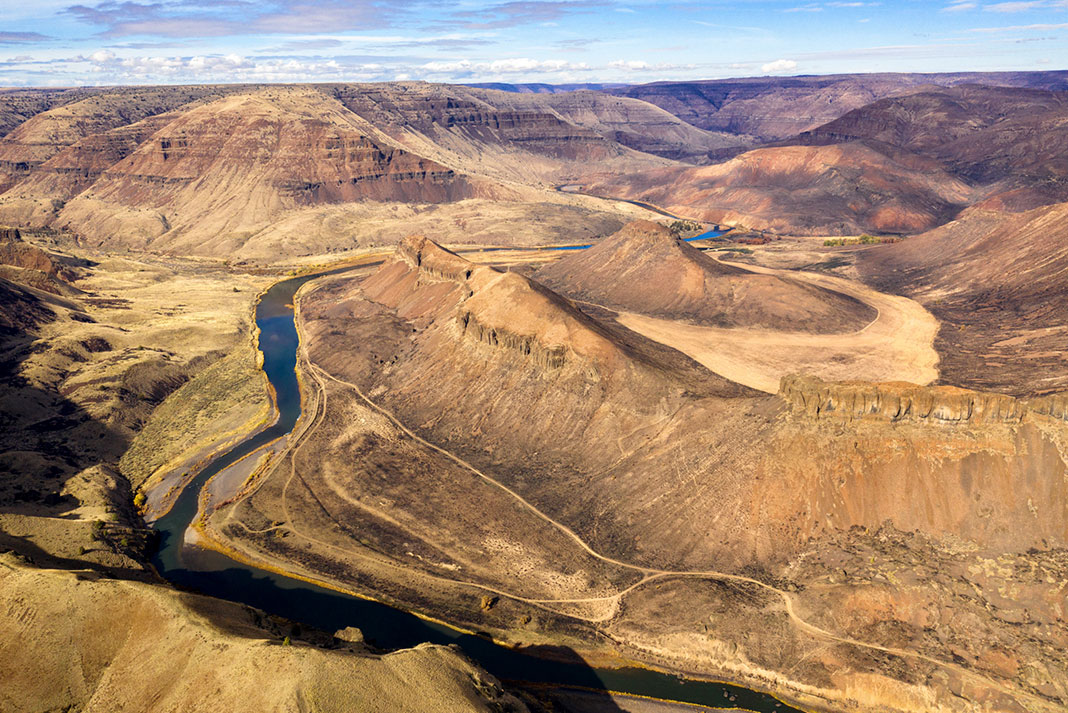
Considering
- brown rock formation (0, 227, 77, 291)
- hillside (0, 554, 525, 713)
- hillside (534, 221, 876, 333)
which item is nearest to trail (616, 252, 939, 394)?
hillside (534, 221, 876, 333)

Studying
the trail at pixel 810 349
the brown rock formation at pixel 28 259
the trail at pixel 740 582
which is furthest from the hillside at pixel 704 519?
the brown rock formation at pixel 28 259

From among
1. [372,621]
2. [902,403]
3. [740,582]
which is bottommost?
[372,621]

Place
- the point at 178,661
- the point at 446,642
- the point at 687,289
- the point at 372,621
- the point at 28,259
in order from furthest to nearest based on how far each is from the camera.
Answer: the point at 28,259 < the point at 687,289 < the point at 372,621 < the point at 446,642 < the point at 178,661

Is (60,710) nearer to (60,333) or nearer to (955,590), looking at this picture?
(955,590)

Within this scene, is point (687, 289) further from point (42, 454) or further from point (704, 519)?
point (42, 454)

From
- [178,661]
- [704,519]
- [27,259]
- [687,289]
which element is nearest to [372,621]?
[178,661]

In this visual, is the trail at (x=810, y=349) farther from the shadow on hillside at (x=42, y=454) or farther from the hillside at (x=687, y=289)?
the shadow on hillside at (x=42, y=454)
